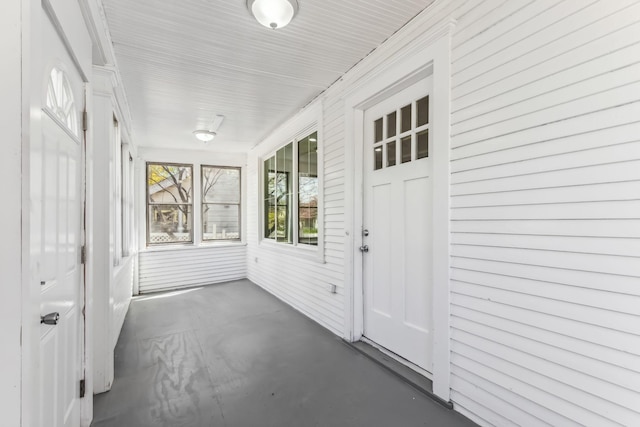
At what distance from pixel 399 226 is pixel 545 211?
1.21 meters

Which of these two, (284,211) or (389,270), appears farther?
(284,211)

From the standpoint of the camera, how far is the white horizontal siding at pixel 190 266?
224 inches

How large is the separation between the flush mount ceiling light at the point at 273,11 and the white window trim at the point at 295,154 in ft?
5.16

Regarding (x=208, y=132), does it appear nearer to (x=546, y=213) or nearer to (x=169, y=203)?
(x=169, y=203)

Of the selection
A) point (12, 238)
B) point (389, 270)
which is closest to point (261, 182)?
point (389, 270)

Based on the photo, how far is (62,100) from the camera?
1549 mm

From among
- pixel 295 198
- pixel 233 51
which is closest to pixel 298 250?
pixel 295 198

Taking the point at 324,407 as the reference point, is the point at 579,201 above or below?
above

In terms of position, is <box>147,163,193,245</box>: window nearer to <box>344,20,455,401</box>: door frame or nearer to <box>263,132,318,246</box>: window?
<box>263,132,318,246</box>: window

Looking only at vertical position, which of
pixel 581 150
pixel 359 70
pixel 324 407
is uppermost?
pixel 359 70

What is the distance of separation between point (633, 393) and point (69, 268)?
9.10ft

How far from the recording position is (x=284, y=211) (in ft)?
16.5

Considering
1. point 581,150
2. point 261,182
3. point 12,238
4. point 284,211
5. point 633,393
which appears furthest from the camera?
point 261,182

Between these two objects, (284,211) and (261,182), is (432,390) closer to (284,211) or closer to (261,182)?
(284,211)
